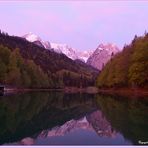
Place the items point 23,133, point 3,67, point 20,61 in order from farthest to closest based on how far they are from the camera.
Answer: point 20,61
point 3,67
point 23,133

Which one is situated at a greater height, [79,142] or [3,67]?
[3,67]

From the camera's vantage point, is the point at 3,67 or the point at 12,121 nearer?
the point at 12,121

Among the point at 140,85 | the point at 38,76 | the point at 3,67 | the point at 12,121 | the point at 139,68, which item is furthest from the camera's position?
the point at 38,76

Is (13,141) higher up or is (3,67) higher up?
(3,67)

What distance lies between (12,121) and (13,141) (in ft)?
27.1

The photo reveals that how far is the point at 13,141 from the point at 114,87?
94.3 m

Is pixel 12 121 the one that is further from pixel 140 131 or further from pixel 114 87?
pixel 114 87

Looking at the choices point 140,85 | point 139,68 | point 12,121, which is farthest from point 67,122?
point 140,85

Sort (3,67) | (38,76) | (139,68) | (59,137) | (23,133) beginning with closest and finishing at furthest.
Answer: (59,137) → (23,133) → (139,68) → (3,67) → (38,76)

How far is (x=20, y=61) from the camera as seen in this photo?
127375 millimetres

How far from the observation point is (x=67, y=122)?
86.1 ft

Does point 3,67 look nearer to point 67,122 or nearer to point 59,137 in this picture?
point 67,122

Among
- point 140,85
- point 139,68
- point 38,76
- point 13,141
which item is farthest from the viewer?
point 38,76

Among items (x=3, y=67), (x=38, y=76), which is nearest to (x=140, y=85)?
(x=3, y=67)
